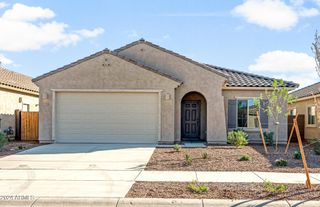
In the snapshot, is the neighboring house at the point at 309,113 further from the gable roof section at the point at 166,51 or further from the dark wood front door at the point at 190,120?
the dark wood front door at the point at 190,120

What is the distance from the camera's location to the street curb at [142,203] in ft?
23.8

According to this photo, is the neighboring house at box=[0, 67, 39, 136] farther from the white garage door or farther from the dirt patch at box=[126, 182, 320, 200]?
the dirt patch at box=[126, 182, 320, 200]

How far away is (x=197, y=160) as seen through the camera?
13195 millimetres

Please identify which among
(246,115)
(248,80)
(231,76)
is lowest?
(246,115)

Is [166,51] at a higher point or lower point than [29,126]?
higher

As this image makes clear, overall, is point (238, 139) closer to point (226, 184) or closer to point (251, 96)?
point (251, 96)

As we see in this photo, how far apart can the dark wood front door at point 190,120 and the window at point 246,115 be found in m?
2.37

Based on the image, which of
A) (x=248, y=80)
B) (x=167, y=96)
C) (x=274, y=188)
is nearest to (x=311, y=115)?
(x=248, y=80)

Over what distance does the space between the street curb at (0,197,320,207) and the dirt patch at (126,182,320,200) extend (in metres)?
0.34

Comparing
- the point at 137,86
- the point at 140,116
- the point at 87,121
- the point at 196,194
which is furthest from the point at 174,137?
the point at 196,194

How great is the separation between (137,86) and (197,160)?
710cm

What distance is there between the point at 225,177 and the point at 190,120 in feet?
36.4

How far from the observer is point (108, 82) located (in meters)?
19.2

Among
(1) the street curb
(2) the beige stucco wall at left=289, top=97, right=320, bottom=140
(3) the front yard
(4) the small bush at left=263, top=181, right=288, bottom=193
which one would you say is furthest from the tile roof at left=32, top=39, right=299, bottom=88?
(1) the street curb
